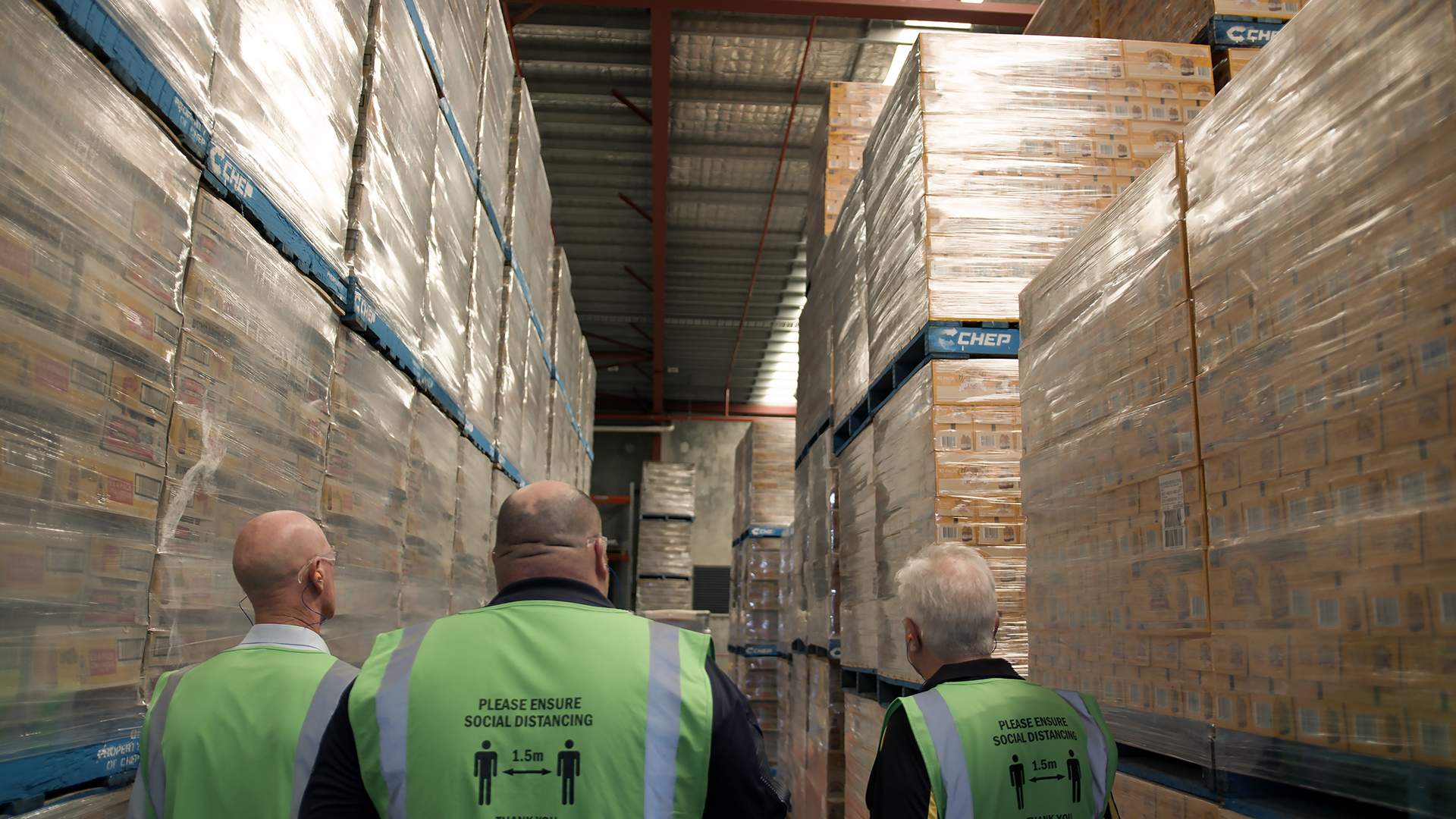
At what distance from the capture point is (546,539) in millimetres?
1643

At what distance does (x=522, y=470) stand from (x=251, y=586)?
4.65m

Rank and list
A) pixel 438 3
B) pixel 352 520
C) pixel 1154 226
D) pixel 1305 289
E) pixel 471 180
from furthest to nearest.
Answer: pixel 471 180, pixel 438 3, pixel 352 520, pixel 1154 226, pixel 1305 289

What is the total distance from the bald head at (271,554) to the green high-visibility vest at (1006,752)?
4.23 ft

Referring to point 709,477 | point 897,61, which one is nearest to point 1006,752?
point 897,61

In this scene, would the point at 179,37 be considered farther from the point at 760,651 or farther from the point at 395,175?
the point at 760,651

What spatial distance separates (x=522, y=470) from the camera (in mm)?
6652

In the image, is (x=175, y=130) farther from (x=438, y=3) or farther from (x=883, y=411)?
(x=883, y=411)

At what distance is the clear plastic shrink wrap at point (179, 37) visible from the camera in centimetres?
180

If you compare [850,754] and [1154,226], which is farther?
[850,754]

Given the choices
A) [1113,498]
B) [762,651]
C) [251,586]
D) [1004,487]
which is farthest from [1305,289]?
[762,651]

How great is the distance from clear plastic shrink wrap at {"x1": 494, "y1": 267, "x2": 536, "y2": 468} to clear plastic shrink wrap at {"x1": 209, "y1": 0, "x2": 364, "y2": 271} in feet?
7.29

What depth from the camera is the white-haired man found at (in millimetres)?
1826

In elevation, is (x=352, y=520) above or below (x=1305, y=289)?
below

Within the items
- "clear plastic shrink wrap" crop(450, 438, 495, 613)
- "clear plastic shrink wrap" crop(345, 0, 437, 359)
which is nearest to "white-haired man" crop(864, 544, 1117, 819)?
"clear plastic shrink wrap" crop(345, 0, 437, 359)
